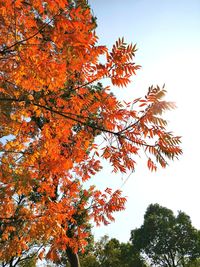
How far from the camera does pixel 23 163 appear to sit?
6.38 m

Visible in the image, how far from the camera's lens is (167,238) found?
4159 cm

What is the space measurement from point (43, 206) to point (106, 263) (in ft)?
129

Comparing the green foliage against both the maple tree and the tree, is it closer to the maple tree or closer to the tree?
the tree

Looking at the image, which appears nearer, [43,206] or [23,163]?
[23,163]

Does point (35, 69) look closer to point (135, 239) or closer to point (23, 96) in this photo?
point (23, 96)

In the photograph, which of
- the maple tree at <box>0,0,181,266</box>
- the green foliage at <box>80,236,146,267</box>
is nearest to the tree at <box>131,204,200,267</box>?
the green foliage at <box>80,236,146,267</box>

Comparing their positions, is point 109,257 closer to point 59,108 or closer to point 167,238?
point 167,238

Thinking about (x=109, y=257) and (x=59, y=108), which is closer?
(x=59, y=108)

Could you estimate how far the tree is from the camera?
132ft

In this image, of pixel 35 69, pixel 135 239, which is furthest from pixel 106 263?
pixel 35 69

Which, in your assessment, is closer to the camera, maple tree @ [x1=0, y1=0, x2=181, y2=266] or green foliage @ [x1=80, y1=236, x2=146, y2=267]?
maple tree @ [x1=0, y1=0, x2=181, y2=266]

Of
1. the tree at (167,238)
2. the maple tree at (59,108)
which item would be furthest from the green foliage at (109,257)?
the maple tree at (59,108)

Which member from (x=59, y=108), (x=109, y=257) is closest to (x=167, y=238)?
(x=109, y=257)

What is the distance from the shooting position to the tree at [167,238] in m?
40.2
